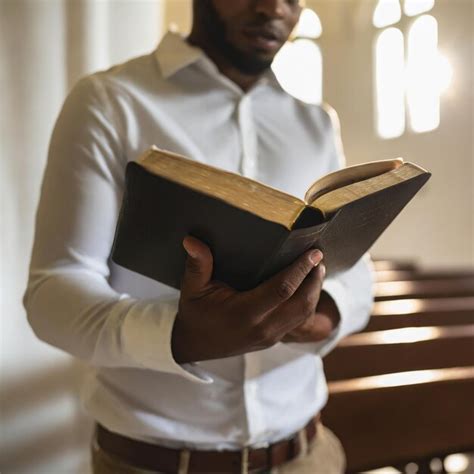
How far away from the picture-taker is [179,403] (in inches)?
40.3

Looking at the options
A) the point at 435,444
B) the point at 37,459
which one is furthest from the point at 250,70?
the point at 37,459

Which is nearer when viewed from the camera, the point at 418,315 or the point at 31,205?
the point at 31,205

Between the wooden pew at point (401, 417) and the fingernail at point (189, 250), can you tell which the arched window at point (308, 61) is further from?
the fingernail at point (189, 250)

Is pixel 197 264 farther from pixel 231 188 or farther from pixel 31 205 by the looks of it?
pixel 31 205

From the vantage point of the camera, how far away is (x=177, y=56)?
3.71 feet

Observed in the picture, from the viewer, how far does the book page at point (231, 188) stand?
0.61 metres

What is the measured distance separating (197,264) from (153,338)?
17 cm

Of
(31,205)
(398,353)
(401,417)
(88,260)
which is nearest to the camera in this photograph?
(88,260)

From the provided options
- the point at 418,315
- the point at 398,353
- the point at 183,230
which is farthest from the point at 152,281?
the point at 418,315

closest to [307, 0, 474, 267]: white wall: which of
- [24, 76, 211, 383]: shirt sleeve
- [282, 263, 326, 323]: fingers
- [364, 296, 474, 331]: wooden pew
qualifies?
[364, 296, 474, 331]: wooden pew

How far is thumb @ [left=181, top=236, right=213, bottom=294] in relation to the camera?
0.68m

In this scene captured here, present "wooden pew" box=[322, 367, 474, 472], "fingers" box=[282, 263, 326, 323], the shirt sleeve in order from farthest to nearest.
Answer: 1. "wooden pew" box=[322, 367, 474, 472]
2. the shirt sleeve
3. "fingers" box=[282, 263, 326, 323]

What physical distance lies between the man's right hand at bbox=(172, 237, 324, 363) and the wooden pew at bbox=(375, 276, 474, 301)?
2357 millimetres

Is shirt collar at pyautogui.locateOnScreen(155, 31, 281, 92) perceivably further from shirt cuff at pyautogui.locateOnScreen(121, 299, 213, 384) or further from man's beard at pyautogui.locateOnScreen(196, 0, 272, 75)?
shirt cuff at pyautogui.locateOnScreen(121, 299, 213, 384)
